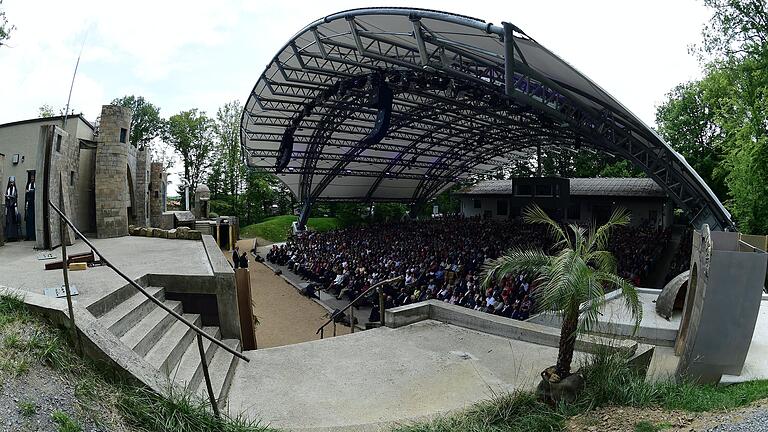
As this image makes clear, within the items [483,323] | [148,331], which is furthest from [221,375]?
[483,323]

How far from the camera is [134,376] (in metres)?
4.32

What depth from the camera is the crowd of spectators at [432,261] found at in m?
13.1

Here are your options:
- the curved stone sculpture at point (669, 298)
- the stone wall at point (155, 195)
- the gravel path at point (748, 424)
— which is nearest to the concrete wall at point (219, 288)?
the gravel path at point (748, 424)

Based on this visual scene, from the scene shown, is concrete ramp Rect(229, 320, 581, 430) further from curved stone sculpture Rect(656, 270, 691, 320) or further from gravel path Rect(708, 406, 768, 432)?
curved stone sculpture Rect(656, 270, 691, 320)

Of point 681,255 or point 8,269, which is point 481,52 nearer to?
point 681,255

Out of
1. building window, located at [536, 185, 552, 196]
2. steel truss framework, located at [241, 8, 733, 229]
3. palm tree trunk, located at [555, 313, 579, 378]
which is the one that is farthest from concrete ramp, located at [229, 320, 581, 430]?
building window, located at [536, 185, 552, 196]

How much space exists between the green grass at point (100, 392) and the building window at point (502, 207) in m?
36.7

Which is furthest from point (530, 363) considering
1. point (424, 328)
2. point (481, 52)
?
point (481, 52)

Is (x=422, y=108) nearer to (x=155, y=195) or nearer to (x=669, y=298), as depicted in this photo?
(x=155, y=195)

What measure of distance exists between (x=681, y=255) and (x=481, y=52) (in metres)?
12.1

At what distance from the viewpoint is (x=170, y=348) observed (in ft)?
18.9

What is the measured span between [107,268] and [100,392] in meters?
5.33

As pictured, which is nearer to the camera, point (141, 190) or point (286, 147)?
point (141, 190)

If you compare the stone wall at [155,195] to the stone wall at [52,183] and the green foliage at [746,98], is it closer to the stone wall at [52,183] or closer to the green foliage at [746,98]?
the stone wall at [52,183]
